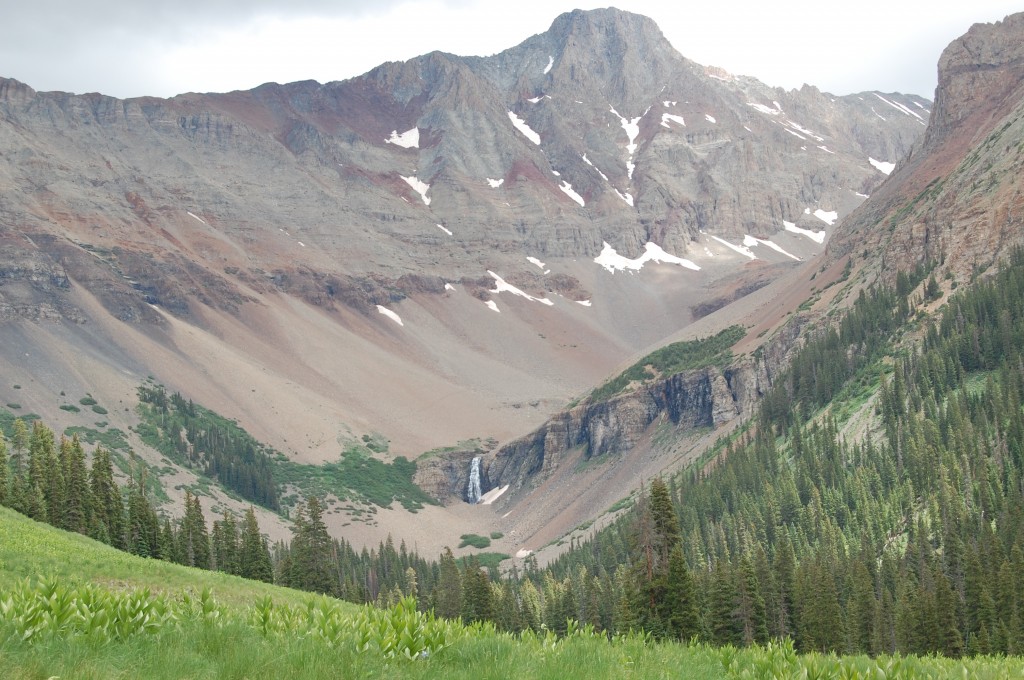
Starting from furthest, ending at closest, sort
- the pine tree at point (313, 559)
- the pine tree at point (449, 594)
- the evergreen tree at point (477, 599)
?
the pine tree at point (449, 594) → the pine tree at point (313, 559) → the evergreen tree at point (477, 599)

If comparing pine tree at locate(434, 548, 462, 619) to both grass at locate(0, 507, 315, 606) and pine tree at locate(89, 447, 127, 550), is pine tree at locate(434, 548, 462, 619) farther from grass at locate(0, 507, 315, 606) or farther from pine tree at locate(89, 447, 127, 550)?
grass at locate(0, 507, 315, 606)

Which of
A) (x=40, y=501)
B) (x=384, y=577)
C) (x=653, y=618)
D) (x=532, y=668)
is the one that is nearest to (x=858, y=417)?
(x=384, y=577)

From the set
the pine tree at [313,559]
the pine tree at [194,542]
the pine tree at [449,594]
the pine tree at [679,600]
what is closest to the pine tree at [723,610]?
the pine tree at [679,600]

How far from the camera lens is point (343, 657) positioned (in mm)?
11000

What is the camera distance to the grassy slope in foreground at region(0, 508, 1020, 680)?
10.1 m

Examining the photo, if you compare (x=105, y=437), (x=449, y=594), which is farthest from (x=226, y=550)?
(x=105, y=437)

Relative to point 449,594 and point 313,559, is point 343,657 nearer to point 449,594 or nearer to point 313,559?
point 313,559

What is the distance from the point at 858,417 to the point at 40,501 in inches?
4651

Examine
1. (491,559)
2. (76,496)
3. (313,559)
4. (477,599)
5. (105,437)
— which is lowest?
(491,559)

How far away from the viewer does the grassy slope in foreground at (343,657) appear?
10.1 meters

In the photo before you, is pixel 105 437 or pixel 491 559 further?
pixel 491 559

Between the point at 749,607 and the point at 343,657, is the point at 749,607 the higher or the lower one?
the lower one

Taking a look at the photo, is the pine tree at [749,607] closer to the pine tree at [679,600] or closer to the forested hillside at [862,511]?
the forested hillside at [862,511]

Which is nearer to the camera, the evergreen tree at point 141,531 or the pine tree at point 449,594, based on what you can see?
the evergreen tree at point 141,531
